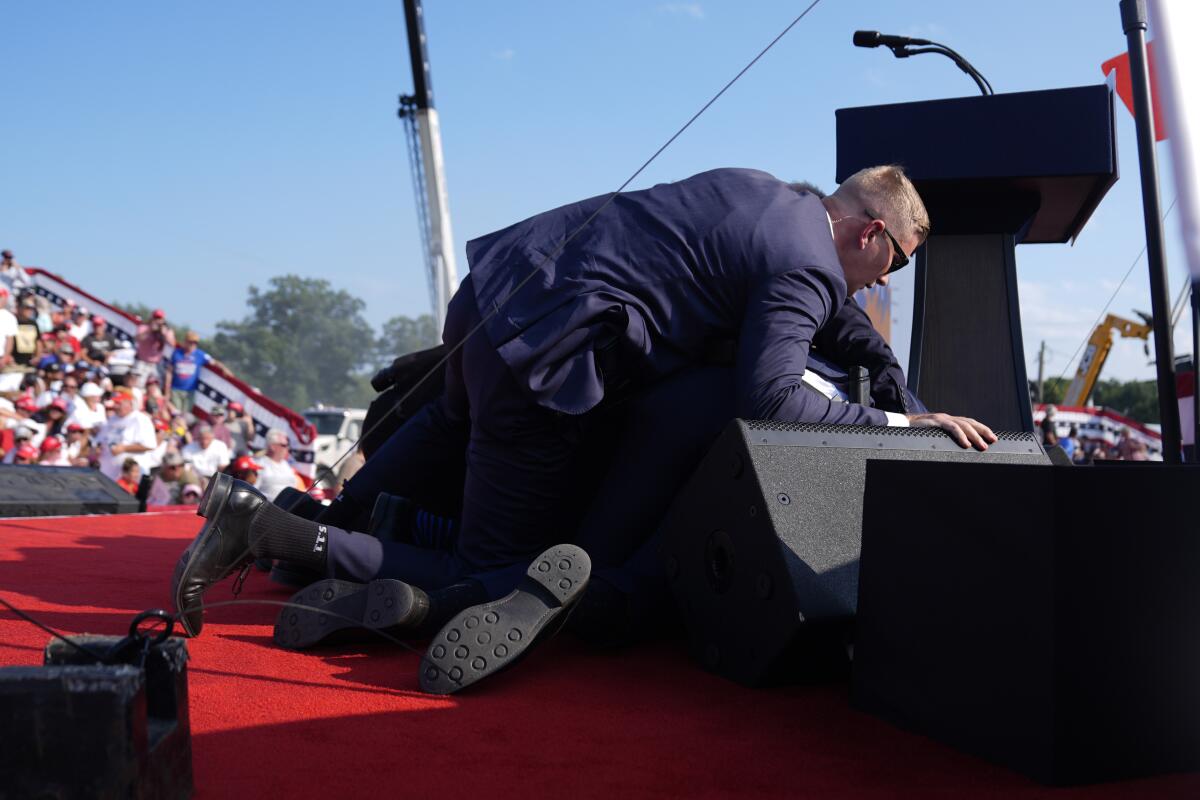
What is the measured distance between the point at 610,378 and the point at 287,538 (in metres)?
0.81

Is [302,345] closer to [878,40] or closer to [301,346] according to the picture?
[301,346]

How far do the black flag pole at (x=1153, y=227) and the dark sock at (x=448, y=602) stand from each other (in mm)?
1829

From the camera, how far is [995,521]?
4.69 ft

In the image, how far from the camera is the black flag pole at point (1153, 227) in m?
2.69

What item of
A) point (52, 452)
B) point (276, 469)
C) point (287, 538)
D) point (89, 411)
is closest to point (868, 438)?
point (287, 538)

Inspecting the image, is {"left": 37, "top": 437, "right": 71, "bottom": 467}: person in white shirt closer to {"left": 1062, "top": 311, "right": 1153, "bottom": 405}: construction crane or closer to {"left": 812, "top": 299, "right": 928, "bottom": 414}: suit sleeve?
{"left": 812, "top": 299, "right": 928, "bottom": 414}: suit sleeve

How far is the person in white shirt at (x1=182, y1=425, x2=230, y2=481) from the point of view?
29.2 feet

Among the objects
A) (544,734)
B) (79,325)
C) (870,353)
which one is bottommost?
(544,734)

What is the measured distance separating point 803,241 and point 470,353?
2.57 feet

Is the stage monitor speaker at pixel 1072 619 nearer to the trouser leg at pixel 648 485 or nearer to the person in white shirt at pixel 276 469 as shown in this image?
the trouser leg at pixel 648 485

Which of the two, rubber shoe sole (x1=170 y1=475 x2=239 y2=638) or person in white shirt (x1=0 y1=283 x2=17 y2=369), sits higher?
person in white shirt (x1=0 y1=283 x2=17 y2=369)

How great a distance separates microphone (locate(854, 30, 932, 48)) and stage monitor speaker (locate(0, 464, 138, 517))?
4.42 m

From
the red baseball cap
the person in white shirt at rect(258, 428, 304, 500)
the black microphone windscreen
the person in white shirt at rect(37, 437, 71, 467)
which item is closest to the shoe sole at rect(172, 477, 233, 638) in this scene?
the black microphone windscreen

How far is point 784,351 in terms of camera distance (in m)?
2.07
